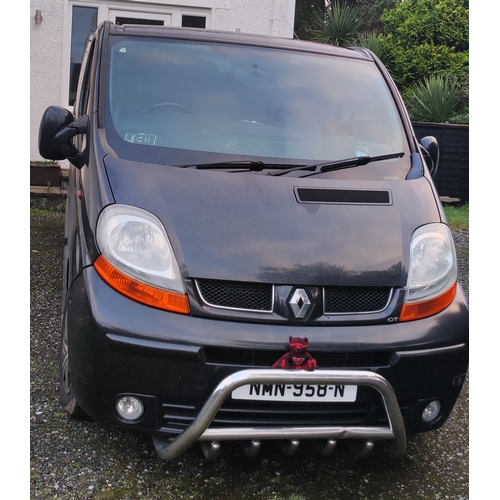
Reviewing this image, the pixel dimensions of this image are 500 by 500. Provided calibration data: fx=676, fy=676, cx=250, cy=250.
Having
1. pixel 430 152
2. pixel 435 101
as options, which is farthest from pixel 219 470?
pixel 435 101

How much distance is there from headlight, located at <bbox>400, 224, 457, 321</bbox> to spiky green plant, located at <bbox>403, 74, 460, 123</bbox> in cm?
868

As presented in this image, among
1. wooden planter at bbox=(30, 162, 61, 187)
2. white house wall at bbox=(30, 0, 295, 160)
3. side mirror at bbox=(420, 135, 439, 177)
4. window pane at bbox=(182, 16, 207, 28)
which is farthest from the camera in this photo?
window pane at bbox=(182, 16, 207, 28)

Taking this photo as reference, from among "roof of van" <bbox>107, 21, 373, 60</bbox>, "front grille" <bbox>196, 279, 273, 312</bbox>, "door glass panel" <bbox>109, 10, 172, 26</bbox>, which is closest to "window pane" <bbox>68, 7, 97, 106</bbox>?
"door glass panel" <bbox>109, 10, 172, 26</bbox>

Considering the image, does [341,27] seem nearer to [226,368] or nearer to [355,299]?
[355,299]

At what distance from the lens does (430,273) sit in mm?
2830

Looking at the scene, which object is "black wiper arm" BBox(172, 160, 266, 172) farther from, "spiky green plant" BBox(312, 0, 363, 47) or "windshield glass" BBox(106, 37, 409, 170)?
"spiky green plant" BBox(312, 0, 363, 47)

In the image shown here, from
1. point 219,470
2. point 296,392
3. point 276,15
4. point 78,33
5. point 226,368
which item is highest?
point 276,15

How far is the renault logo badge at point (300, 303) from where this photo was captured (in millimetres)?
2578

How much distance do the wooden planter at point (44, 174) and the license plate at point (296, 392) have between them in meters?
6.97

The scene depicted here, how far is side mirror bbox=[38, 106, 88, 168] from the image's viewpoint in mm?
3191

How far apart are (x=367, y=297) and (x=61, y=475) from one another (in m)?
1.45

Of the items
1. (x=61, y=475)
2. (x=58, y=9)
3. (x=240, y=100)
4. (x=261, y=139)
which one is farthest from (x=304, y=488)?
(x=58, y=9)

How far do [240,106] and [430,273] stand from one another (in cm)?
133

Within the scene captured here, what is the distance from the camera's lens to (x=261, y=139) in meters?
3.36
